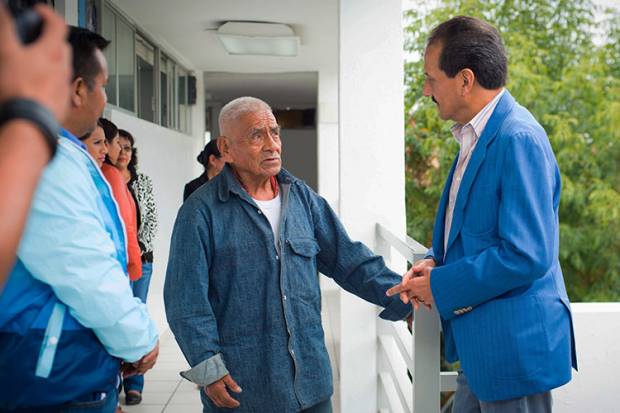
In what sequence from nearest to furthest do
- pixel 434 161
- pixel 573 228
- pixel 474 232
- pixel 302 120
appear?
1. pixel 474 232
2. pixel 573 228
3. pixel 434 161
4. pixel 302 120

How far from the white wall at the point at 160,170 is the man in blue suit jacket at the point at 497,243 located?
10.8ft

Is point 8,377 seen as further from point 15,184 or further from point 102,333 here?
point 15,184

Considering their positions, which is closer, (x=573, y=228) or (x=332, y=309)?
(x=332, y=309)

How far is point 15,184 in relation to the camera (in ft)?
2.48

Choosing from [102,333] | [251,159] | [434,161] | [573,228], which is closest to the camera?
[102,333]

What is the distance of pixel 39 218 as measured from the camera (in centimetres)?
121

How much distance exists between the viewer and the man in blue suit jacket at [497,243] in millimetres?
1563

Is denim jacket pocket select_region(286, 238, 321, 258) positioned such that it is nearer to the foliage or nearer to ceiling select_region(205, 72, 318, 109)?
ceiling select_region(205, 72, 318, 109)

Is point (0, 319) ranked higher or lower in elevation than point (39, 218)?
lower

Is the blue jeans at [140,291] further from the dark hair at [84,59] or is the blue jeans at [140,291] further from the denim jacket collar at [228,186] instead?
the dark hair at [84,59]

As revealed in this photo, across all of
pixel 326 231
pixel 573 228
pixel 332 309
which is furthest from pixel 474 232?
pixel 573 228

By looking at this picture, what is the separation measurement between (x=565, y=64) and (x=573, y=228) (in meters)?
2.71

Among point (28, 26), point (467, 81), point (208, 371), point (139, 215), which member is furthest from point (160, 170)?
point (28, 26)

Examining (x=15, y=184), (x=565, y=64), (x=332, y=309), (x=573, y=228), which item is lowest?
(x=332, y=309)
